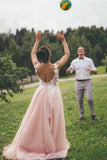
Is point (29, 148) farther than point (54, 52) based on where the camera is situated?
No

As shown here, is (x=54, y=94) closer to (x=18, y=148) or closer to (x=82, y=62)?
(x=18, y=148)

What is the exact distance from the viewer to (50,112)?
469 centimetres

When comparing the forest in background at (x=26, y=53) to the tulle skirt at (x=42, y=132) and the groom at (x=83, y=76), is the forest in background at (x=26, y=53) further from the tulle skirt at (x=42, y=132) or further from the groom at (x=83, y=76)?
the tulle skirt at (x=42, y=132)

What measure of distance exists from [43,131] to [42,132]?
0.04m

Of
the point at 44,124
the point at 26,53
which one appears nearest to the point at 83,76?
the point at 44,124

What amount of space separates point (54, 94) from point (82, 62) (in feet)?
9.69

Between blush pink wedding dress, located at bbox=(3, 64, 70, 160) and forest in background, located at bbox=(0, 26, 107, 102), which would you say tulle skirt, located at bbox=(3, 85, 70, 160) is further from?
forest in background, located at bbox=(0, 26, 107, 102)

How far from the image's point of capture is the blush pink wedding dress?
4.58 m

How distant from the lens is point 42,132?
182 inches

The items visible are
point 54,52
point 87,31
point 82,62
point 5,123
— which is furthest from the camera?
point 87,31

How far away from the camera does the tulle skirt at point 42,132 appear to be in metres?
4.58

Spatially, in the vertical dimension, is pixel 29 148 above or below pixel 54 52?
below

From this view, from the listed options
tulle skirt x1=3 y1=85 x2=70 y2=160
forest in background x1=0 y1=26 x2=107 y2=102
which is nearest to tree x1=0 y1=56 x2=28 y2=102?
forest in background x1=0 y1=26 x2=107 y2=102

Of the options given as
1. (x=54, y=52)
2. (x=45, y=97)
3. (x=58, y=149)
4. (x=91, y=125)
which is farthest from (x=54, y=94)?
(x=54, y=52)
